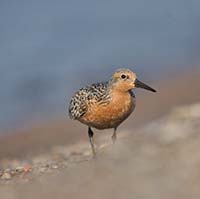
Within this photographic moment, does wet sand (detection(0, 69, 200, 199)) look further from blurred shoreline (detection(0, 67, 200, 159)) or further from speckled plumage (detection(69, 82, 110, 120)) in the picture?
blurred shoreline (detection(0, 67, 200, 159))

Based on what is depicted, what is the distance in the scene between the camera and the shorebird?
535 inches

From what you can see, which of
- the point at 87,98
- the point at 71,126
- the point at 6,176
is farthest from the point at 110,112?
the point at 71,126

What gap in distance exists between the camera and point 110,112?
535 inches

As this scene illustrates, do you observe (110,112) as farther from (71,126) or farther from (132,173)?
(71,126)

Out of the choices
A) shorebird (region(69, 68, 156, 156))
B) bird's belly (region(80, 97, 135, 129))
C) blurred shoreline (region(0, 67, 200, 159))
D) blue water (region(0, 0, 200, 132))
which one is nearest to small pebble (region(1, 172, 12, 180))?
shorebird (region(69, 68, 156, 156))

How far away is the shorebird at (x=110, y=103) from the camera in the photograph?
535 inches

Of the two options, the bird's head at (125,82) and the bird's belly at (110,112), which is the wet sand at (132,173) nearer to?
the bird's belly at (110,112)

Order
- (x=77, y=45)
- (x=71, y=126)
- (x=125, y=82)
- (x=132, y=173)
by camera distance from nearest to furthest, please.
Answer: (x=132, y=173), (x=125, y=82), (x=71, y=126), (x=77, y=45)

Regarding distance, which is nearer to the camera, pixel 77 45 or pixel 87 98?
pixel 87 98

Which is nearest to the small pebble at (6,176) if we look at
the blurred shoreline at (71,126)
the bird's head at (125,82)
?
the bird's head at (125,82)

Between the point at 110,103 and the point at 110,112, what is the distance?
5.3 inches

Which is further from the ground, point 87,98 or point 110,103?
point 87,98

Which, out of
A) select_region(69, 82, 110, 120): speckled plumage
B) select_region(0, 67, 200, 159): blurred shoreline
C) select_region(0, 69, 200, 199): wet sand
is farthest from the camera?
select_region(0, 67, 200, 159): blurred shoreline

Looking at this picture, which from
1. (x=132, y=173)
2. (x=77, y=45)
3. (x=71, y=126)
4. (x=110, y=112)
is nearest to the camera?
(x=132, y=173)
